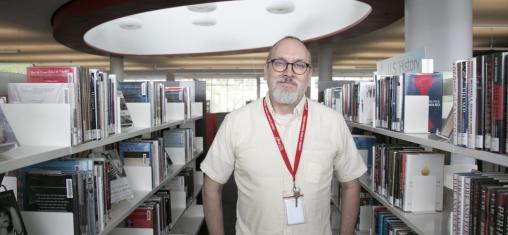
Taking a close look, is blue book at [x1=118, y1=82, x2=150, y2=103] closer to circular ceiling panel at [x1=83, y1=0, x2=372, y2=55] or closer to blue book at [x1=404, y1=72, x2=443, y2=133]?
blue book at [x1=404, y1=72, x2=443, y2=133]

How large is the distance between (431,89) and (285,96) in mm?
806

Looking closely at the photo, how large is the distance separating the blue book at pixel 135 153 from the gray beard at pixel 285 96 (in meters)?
1.30

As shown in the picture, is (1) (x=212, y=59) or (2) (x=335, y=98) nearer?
(2) (x=335, y=98)

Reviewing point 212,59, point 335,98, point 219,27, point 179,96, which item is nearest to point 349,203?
point 335,98

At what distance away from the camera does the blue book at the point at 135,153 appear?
2.80 m

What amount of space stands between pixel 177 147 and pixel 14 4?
14.5 feet

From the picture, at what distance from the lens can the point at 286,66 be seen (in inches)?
76.8

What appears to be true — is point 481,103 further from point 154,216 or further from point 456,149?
point 154,216

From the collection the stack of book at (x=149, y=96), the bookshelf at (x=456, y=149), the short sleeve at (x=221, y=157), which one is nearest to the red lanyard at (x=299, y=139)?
the short sleeve at (x=221, y=157)

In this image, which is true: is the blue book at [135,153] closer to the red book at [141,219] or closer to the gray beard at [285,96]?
the red book at [141,219]

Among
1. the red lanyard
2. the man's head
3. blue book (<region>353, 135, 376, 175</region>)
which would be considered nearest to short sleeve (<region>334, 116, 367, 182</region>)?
the red lanyard

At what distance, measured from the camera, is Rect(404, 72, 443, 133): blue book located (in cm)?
204

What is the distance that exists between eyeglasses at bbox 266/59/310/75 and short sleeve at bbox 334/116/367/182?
0.34m

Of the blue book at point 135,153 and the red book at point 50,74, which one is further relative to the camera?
the blue book at point 135,153
